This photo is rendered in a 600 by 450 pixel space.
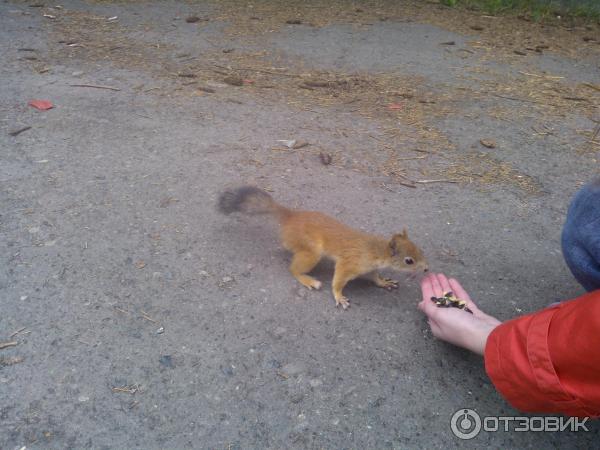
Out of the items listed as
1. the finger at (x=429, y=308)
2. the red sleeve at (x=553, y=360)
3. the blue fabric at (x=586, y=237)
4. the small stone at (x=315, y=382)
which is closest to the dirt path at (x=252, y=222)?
the small stone at (x=315, y=382)

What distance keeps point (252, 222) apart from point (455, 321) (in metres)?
1.23

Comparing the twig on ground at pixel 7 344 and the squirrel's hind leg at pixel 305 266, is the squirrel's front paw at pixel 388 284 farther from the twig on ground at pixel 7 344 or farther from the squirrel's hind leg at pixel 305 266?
the twig on ground at pixel 7 344

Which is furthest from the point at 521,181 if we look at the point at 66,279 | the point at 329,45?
the point at 329,45

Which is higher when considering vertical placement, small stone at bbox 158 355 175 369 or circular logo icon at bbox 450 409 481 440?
circular logo icon at bbox 450 409 481 440

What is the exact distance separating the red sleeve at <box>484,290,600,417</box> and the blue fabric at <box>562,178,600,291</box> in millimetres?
288

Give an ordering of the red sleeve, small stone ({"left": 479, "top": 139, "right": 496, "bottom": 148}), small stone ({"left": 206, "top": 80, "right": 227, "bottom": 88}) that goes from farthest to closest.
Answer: small stone ({"left": 206, "top": 80, "right": 227, "bottom": 88}) < small stone ({"left": 479, "top": 139, "right": 496, "bottom": 148}) < the red sleeve

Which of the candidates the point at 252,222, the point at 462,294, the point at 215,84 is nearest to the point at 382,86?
the point at 215,84

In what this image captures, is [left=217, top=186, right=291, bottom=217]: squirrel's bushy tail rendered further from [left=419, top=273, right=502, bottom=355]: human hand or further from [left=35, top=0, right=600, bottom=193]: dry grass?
[left=35, top=0, right=600, bottom=193]: dry grass

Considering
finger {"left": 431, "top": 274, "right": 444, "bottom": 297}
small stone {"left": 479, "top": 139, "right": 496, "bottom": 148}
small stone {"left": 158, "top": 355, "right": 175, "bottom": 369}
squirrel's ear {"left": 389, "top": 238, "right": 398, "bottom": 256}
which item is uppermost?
squirrel's ear {"left": 389, "top": 238, "right": 398, "bottom": 256}

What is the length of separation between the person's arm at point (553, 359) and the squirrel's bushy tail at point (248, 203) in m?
1.22

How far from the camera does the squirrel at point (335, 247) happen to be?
2.21m

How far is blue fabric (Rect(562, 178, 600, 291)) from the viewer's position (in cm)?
159

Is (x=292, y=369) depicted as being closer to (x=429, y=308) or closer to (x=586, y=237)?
(x=429, y=308)

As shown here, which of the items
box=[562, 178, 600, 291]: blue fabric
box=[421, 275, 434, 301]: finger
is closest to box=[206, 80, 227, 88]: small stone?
box=[421, 275, 434, 301]: finger
